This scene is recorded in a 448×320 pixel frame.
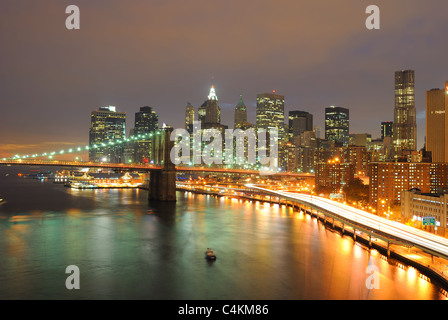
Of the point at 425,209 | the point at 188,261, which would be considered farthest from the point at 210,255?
the point at 425,209

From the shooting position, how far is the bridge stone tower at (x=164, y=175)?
53406mm

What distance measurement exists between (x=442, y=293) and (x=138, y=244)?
19.6 m

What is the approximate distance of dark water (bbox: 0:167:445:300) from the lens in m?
18.3

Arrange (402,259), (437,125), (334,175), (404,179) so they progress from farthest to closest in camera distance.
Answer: (334,175), (437,125), (404,179), (402,259)

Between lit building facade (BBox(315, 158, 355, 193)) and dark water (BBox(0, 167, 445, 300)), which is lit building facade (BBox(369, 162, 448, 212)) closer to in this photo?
lit building facade (BBox(315, 158, 355, 193))

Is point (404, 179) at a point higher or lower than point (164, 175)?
lower

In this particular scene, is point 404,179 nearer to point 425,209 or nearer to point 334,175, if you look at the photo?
point 425,209

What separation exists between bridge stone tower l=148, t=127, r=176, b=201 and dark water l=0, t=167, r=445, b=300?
15560mm

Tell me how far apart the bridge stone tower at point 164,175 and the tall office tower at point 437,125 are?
2240 inches

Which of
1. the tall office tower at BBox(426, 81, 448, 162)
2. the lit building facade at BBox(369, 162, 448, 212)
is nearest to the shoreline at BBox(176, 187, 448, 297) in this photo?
the lit building facade at BBox(369, 162, 448, 212)

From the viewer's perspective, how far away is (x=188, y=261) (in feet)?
77.4

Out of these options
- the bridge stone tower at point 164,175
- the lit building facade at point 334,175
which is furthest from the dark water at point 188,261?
the lit building facade at point 334,175

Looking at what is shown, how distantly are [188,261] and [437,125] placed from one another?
246 ft

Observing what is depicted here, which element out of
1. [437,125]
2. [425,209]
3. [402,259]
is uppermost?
[437,125]
